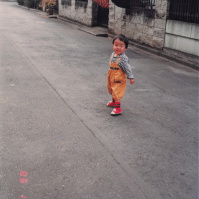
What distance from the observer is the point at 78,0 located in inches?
793

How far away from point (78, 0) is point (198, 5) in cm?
1268

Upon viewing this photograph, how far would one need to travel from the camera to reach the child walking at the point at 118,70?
15.4 ft

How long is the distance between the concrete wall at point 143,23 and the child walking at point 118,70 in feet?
20.8

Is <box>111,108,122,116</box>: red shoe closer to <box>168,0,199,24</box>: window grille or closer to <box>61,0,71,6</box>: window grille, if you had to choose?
<box>168,0,199,24</box>: window grille

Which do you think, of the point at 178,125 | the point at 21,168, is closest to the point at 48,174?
the point at 21,168

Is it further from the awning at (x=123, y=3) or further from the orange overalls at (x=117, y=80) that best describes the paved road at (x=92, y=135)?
the awning at (x=123, y=3)

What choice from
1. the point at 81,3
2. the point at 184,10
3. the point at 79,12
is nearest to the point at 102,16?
the point at 81,3

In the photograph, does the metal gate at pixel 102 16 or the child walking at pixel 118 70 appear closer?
the child walking at pixel 118 70

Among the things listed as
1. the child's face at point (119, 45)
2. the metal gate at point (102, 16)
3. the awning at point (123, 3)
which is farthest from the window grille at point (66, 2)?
the child's face at point (119, 45)

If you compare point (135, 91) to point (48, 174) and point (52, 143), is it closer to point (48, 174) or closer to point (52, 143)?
point (52, 143)

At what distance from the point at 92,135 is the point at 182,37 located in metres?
6.69

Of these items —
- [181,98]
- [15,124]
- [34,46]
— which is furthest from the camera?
[34,46]

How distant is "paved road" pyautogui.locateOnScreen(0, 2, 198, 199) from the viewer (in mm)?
3031

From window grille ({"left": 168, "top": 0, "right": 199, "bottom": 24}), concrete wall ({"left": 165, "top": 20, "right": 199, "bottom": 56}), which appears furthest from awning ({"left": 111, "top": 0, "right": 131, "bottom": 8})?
concrete wall ({"left": 165, "top": 20, "right": 199, "bottom": 56})
